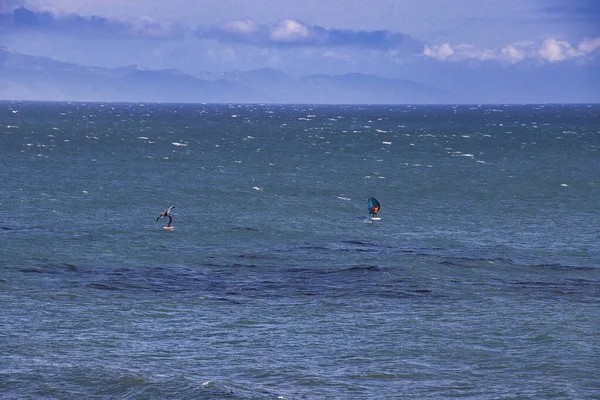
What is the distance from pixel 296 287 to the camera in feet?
189

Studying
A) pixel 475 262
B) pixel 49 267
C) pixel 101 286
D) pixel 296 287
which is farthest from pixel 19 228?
pixel 475 262

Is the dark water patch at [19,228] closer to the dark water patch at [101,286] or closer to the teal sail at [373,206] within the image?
the dark water patch at [101,286]

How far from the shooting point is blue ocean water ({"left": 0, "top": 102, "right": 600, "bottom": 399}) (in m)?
40.8

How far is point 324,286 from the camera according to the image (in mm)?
58031

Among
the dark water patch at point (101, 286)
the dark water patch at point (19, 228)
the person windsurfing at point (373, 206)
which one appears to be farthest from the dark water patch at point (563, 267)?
the dark water patch at point (19, 228)

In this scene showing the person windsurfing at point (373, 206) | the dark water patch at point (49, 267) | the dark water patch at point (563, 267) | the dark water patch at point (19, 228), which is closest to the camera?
the dark water patch at point (49, 267)

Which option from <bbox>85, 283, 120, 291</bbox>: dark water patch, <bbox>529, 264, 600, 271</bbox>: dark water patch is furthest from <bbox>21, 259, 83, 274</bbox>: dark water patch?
<bbox>529, 264, 600, 271</bbox>: dark water patch

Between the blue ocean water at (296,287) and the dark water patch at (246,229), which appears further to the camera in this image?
the dark water patch at (246,229)

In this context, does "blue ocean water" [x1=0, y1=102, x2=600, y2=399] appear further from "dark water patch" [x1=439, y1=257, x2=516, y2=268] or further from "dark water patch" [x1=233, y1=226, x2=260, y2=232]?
"dark water patch" [x1=439, y1=257, x2=516, y2=268]

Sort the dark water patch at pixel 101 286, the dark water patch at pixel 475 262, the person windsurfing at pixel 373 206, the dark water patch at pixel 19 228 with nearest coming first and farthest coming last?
the dark water patch at pixel 101 286 → the dark water patch at pixel 475 262 → the dark water patch at pixel 19 228 → the person windsurfing at pixel 373 206

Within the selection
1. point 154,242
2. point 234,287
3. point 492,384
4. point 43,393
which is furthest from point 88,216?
point 492,384

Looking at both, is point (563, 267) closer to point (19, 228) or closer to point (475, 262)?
point (475, 262)

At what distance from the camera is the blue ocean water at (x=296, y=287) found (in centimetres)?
4081

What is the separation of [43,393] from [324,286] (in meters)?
23.8
